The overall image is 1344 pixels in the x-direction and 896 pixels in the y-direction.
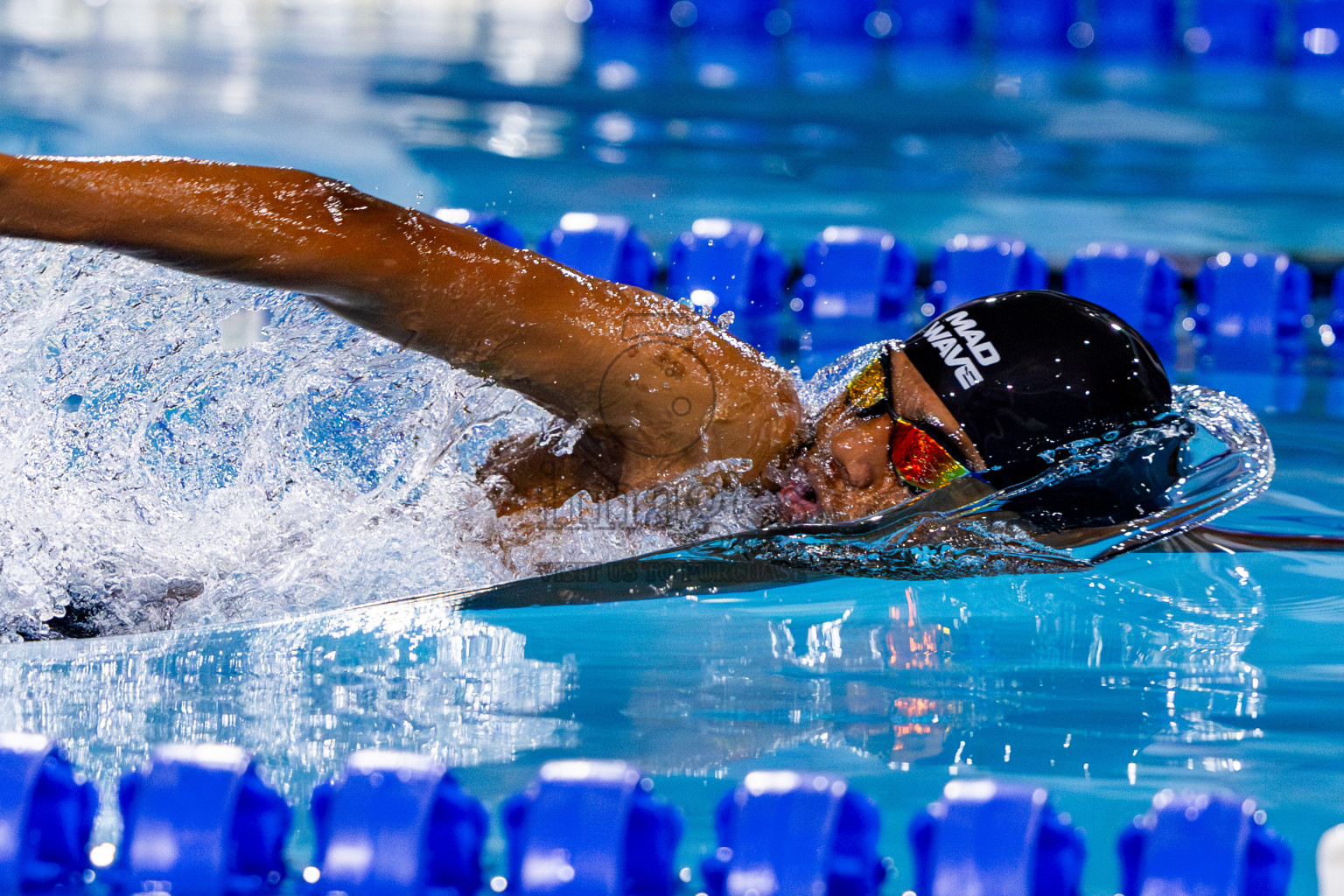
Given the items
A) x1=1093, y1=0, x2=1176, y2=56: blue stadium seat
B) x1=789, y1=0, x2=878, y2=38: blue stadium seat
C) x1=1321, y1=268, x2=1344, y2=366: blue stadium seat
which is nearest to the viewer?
x1=1321, y1=268, x2=1344, y2=366: blue stadium seat

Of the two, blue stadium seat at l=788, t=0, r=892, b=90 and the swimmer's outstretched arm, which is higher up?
blue stadium seat at l=788, t=0, r=892, b=90

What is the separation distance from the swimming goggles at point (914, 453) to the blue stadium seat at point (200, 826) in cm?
113

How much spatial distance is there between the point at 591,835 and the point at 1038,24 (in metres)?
6.95

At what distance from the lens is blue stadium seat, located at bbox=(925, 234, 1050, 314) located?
4.30 meters

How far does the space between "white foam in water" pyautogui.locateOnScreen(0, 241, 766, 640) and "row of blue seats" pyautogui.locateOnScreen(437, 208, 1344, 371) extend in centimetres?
193

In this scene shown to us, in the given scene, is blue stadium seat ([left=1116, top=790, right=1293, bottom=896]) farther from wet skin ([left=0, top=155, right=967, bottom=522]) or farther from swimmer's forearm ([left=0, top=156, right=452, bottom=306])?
swimmer's forearm ([left=0, top=156, right=452, bottom=306])

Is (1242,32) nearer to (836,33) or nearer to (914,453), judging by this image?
(836,33)

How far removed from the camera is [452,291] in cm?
197

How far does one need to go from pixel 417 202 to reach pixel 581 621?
3.34 meters

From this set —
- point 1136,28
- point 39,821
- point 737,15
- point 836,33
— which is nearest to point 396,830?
point 39,821

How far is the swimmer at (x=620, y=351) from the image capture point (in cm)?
182

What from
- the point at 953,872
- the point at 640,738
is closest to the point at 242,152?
the point at 640,738

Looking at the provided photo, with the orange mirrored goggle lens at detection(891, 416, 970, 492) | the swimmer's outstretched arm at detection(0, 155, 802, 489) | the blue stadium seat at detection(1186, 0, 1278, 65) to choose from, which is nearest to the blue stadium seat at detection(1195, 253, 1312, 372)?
the orange mirrored goggle lens at detection(891, 416, 970, 492)

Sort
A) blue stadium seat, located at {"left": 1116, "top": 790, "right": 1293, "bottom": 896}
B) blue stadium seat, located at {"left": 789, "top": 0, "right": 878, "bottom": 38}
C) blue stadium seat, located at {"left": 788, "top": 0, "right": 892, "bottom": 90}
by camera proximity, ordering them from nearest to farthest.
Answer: blue stadium seat, located at {"left": 1116, "top": 790, "right": 1293, "bottom": 896}
blue stadium seat, located at {"left": 788, "top": 0, "right": 892, "bottom": 90}
blue stadium seat, located at {"left": 789, "top": 0, "right": 878, "bottom": 38}
